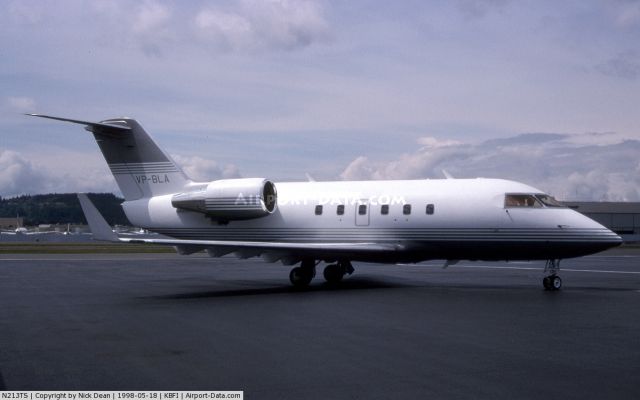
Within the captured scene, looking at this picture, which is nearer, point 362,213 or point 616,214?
point 362,213

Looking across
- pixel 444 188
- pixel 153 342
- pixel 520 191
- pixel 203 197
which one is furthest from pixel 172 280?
pixel 153 342

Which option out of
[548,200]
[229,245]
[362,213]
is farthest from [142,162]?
[548,200]

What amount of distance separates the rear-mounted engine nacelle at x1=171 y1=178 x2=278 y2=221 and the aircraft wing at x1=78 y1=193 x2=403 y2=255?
2.15m

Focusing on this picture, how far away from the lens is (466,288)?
18.6 meters

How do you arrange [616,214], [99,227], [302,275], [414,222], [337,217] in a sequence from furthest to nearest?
[616,214] < [337,217] < [302,275] < [414,222] < [99,227]

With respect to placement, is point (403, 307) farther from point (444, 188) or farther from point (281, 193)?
point (281, 193)

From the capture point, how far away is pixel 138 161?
2138 centimetres

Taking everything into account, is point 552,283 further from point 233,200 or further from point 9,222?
point 9,222

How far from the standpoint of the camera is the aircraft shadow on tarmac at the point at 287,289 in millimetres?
16766

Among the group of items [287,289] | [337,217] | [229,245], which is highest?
[337,217]

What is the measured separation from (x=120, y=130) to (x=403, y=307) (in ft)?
36.8

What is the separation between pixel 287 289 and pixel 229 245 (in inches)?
96.0

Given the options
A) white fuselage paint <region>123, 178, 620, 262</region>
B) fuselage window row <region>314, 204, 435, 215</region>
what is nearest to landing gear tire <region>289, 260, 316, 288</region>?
white fuselage paint <region>123, 178, 620, 262</region>

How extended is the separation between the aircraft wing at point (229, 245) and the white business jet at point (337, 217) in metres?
0.03
